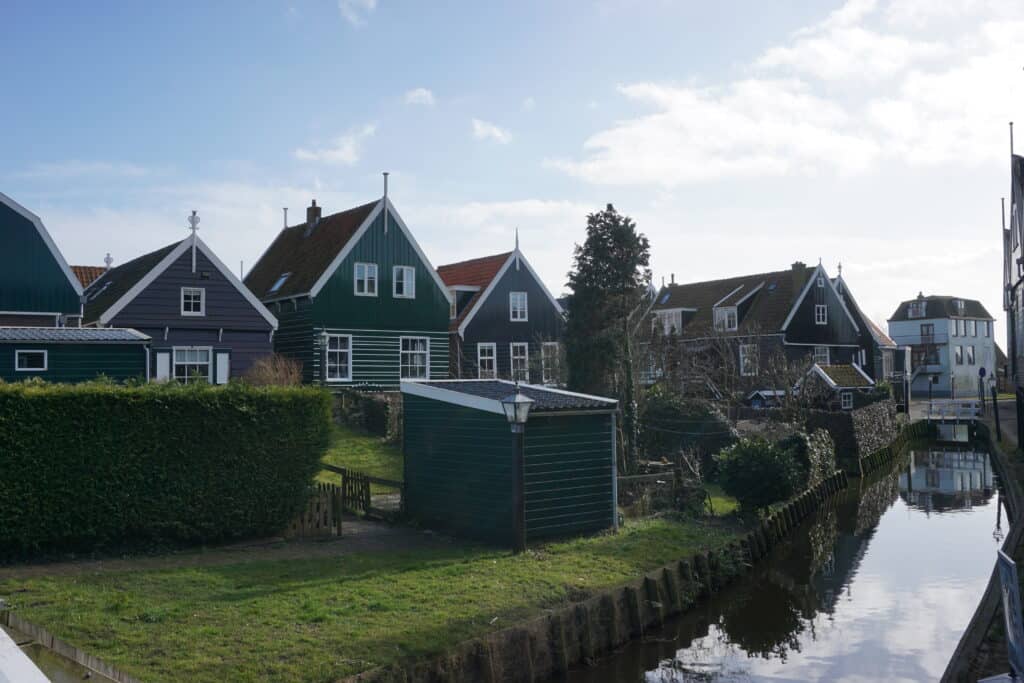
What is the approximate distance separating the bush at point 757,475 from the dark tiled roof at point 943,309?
66.3 meters

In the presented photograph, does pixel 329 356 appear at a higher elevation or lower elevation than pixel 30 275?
lower

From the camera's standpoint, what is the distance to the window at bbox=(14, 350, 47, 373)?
20641mm

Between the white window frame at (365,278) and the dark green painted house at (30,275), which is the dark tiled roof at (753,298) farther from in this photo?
the dark green painted house at (30,275)

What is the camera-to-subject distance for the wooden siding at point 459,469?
14.4 metres

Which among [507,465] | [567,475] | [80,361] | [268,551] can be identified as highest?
[80,361]

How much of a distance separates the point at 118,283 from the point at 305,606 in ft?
71.2

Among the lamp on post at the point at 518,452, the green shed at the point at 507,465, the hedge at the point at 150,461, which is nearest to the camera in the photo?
the hedge at the point at 150,461

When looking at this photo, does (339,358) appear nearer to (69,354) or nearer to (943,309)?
(69,354)

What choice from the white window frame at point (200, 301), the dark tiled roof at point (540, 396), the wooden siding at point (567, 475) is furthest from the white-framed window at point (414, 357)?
the wooden siding at point (567, 475)

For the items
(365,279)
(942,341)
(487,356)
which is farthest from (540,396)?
(942,341)

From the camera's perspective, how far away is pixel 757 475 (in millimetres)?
18094

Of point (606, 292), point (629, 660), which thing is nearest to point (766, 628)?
point (629, 660)

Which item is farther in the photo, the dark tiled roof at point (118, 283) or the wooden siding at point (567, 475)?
the dark tiled roof at point (118, 283)

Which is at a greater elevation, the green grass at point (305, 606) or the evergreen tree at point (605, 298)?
the evergreen tree at point (605, 298)
